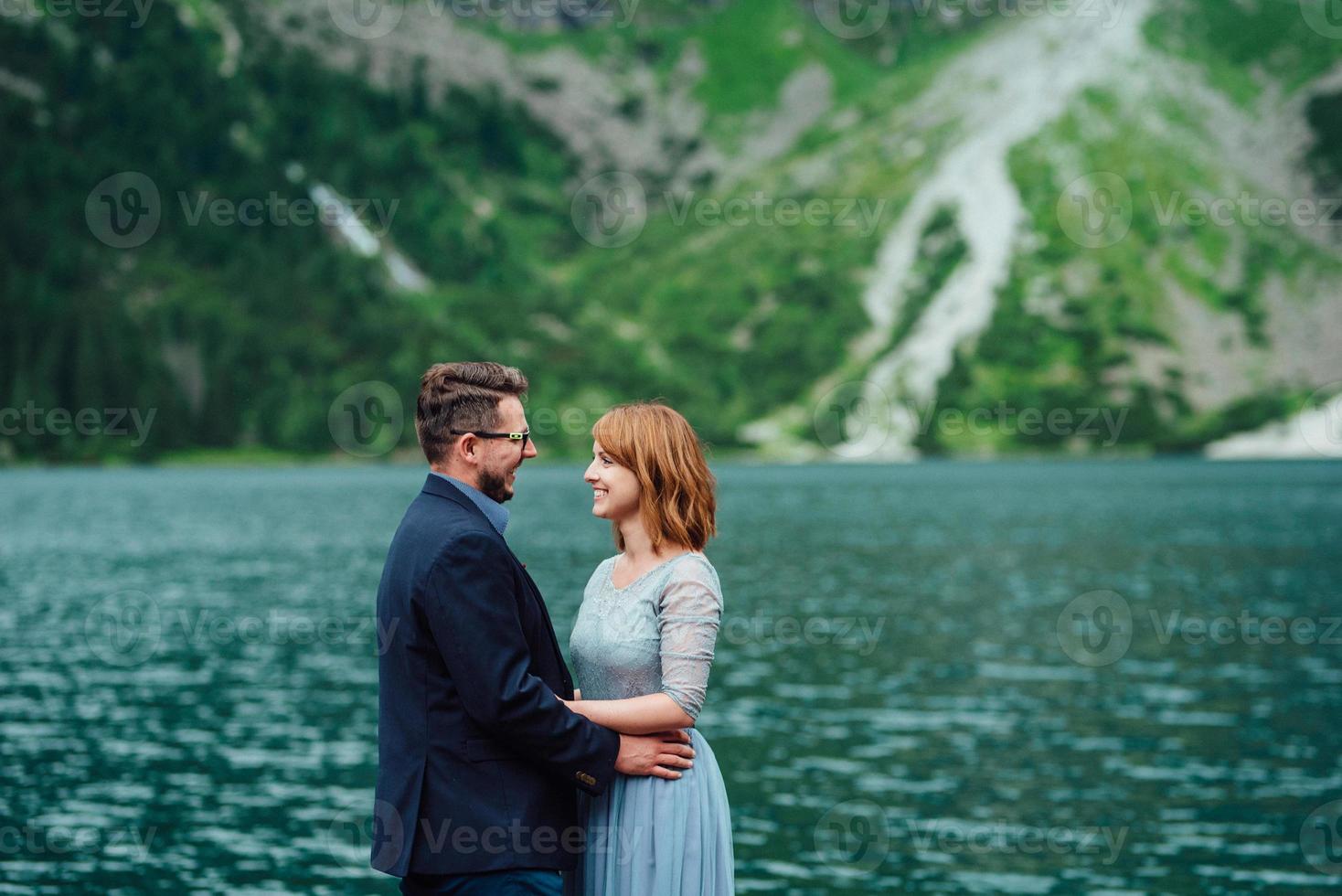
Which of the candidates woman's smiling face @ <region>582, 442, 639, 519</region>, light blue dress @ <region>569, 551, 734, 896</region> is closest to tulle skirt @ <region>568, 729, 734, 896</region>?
light blue dress @ <region>569, 551, 734, 896</region>

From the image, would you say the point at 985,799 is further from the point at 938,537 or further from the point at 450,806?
the point at 938,537

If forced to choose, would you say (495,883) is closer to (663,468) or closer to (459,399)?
(663,468)

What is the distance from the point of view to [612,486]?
7.73 m

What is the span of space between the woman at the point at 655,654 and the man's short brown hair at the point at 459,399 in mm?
570

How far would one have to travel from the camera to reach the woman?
7477 millimetres

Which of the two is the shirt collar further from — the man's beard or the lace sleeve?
the lace sleeve

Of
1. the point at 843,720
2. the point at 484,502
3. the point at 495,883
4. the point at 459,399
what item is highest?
the point at 459,399

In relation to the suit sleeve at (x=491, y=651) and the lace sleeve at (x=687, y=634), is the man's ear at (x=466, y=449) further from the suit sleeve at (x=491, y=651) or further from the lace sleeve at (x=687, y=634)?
the lace sleeve at (x=687, y=634)

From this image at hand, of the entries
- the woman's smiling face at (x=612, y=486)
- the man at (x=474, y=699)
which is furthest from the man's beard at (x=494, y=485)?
the woman's smiling face at (x=612, y=486)

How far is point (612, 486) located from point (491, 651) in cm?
114

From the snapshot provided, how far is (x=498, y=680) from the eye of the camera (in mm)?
7078

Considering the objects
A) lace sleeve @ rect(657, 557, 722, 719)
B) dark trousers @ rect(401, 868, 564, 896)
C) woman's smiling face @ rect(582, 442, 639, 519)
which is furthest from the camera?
woman's smiling face @ rect(582, 442, 639, 519)

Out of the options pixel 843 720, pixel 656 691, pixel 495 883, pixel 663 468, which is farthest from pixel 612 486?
pixel 843 720

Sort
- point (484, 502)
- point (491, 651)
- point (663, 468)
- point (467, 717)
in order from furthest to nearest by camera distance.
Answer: point (663, 468) < point (484, 502) < point (467, 717) < point (491, 651)
